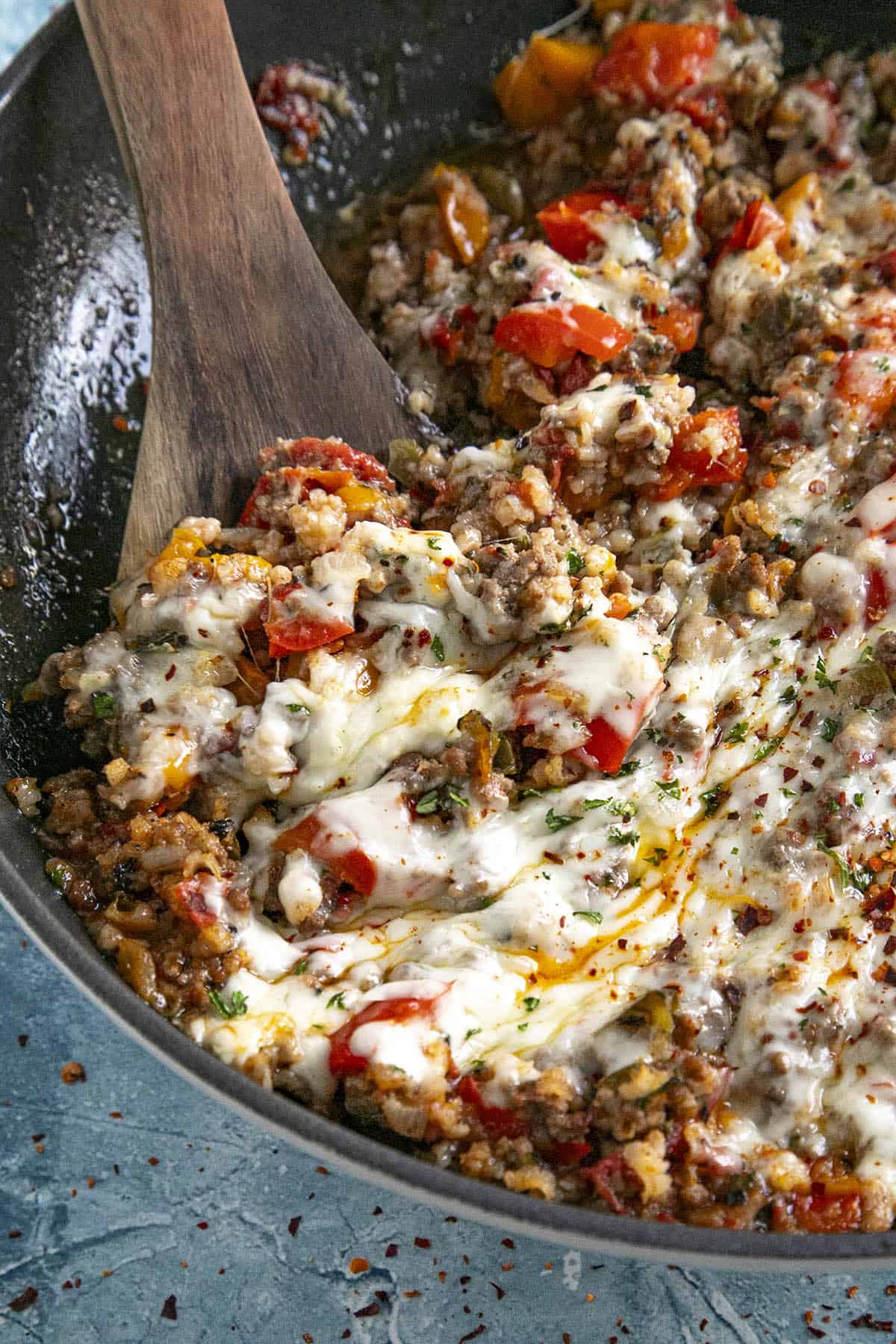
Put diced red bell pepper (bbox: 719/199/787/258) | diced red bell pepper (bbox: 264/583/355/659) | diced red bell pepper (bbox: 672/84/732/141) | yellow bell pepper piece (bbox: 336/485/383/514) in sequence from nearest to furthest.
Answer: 1. diced red bell pepper (bbox: 264/583/355/659)
2. yellow bell pepper piece (bbox: 336/485/383/514)
3. diced red bell pepper (bbox: 719/199/787/258)
4. diced red bell pepper (bbox: 672/84/732/141)

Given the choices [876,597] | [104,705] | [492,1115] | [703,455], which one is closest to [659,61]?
[703,455]

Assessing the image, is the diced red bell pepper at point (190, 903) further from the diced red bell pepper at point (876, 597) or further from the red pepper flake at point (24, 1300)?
the diced red bell pepper at point (876, 597)

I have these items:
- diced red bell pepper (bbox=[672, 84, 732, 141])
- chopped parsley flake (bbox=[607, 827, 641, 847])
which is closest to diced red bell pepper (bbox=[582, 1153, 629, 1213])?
chopped parsley flake (bbox=[607, 827, 641, 847])

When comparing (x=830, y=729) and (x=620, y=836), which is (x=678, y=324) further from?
(x=620, y=836)

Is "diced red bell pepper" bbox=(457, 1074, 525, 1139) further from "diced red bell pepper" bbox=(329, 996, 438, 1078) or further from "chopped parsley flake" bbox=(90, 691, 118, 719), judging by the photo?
"chopped parsley flake" bbox=(90, 691, 118, 719)

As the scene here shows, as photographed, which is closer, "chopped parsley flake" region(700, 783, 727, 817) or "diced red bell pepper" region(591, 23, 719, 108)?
"chopped parsley flake" region(700, 783, 727, 817)

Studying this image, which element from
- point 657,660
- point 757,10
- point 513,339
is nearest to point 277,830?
point 657,660

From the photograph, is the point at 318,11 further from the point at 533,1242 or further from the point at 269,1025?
the point at 533,1242
